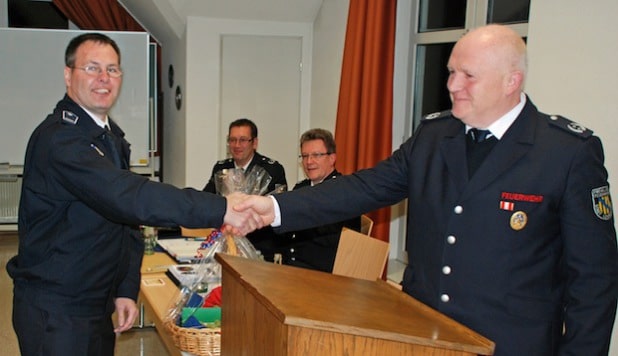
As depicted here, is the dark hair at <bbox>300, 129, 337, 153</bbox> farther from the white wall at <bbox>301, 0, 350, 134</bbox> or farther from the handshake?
the white wall at <bbox>301, 0, 350, 134</bbox>

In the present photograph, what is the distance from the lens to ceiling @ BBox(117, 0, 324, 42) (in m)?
5.66

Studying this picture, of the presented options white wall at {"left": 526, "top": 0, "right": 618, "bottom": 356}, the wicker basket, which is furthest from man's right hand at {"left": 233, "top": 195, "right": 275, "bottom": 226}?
white wall at {"left": 526, "top": 0, "right": 618, "bottom": 356}

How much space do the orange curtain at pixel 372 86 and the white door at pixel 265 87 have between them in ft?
4.74

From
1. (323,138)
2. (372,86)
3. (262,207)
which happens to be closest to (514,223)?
(262,207)

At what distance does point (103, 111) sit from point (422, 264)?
1.17 meters

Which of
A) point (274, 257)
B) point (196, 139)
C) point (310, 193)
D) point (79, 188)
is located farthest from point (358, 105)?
point (79, 188)

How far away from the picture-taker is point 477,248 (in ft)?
5.48

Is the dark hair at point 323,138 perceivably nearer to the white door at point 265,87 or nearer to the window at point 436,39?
the window at point 436,39

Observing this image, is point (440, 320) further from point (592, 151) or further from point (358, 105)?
point (358, 105)

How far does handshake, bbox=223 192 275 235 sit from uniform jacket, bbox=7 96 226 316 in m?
0.12

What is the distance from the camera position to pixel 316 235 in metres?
3.44

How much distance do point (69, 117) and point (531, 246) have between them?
4.70 ft

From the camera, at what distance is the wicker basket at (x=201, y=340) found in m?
2.14

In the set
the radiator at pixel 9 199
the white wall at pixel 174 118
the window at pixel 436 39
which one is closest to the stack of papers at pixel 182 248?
the window at pixel 436 39
